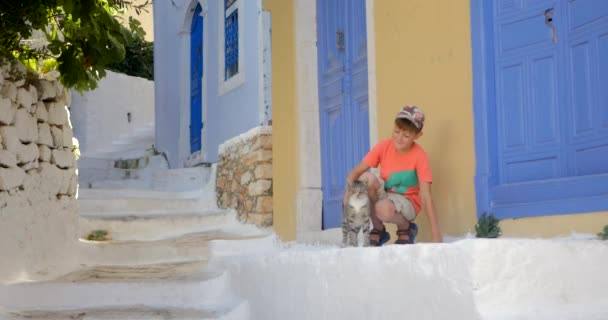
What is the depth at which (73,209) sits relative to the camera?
22.7 feet

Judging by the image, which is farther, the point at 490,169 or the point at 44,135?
the point at 44,135

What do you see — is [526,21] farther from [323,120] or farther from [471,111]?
[323,120]

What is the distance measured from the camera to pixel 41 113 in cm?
640

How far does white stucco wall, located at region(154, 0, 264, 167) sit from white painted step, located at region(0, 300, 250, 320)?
600 centimetres

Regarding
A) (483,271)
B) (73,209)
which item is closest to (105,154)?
(73,209)

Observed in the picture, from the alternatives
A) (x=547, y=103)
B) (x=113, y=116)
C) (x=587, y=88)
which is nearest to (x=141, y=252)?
(x=547, y=103)

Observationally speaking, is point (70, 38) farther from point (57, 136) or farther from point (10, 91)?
point (57, 136)

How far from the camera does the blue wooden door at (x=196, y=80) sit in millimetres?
13698

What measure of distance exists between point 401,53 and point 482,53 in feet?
2.86

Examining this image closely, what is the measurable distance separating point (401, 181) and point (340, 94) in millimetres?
1784

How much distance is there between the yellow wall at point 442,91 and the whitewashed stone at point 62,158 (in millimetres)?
2672

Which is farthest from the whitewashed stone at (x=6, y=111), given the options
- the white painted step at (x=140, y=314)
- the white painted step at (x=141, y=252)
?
the white painted step at (x=141, y=252)

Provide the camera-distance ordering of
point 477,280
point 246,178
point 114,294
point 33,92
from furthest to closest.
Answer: point 246,178
point 33,92
point 114,294
point 477,280

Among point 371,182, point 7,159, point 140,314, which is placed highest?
point 7,159
